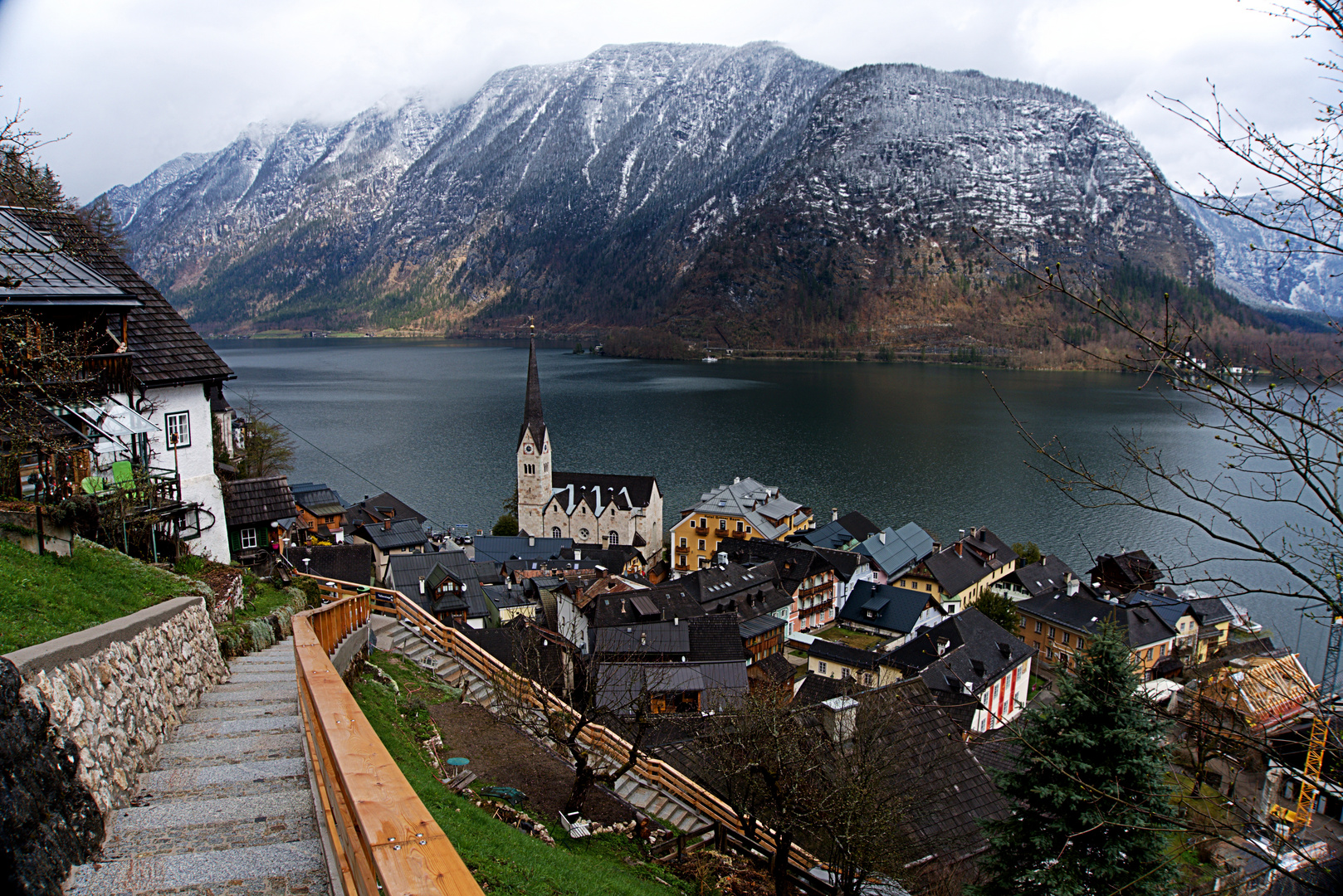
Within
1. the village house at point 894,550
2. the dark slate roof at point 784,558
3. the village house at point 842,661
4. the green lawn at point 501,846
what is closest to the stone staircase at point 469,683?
the green lawn at point 501,846

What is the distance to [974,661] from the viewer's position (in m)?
28.0

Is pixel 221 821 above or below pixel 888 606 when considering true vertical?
Answer: above

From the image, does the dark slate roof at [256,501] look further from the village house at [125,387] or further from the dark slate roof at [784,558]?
the dark slate roof at [784,558]

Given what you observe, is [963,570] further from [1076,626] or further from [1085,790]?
[1085,790]

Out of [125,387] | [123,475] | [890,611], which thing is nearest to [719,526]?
[890,611]

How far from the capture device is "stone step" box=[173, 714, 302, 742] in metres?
6.37

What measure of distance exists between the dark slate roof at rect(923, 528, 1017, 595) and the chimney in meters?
27.8

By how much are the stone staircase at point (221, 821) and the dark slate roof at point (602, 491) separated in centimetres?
4047

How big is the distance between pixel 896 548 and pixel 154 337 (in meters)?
39.2

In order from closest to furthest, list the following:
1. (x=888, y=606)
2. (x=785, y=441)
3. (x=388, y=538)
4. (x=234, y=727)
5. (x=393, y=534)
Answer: (x=234, y=727)
(x=888, y=606)
(x=388, y=538)
(x=393, y=534)
(x=785, y=441)

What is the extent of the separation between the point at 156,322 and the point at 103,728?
12664 mm

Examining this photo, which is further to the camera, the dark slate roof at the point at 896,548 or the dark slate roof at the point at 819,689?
the dark slate roof at the point at 896,548

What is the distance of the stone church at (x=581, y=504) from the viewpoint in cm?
4734

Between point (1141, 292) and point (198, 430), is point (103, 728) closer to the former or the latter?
point (198, 430)
